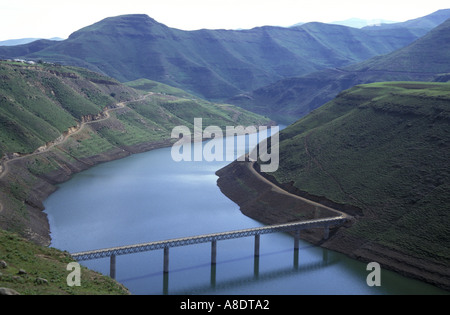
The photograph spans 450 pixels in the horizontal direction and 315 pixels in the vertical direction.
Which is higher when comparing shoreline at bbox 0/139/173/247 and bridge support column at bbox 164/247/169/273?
shoreline at bbox 0/139/173/247

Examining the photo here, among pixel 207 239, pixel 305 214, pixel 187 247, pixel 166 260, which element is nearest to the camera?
pixel 166 260

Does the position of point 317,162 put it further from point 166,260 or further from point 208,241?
point 166,260

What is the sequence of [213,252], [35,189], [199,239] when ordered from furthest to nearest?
[35,189]
[213,252]
[199,239]

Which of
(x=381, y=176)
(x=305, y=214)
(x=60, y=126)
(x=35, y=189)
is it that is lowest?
(x=305, y=214)

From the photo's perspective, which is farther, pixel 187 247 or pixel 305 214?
pixel 305 214

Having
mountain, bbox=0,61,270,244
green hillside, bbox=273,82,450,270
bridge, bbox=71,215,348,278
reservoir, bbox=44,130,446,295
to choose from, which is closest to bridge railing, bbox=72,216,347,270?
bridge, bbox=71,215,348,278

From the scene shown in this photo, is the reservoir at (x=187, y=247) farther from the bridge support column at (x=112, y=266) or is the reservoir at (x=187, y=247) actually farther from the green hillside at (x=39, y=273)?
the green hillside at (x=39, y=273)

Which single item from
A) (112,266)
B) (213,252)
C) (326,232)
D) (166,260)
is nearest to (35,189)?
(112,266)

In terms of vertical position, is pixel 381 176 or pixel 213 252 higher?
pixel 381 176

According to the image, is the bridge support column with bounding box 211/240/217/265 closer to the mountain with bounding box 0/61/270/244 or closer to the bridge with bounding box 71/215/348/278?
the bridge with bounding box 71/215/348/278
